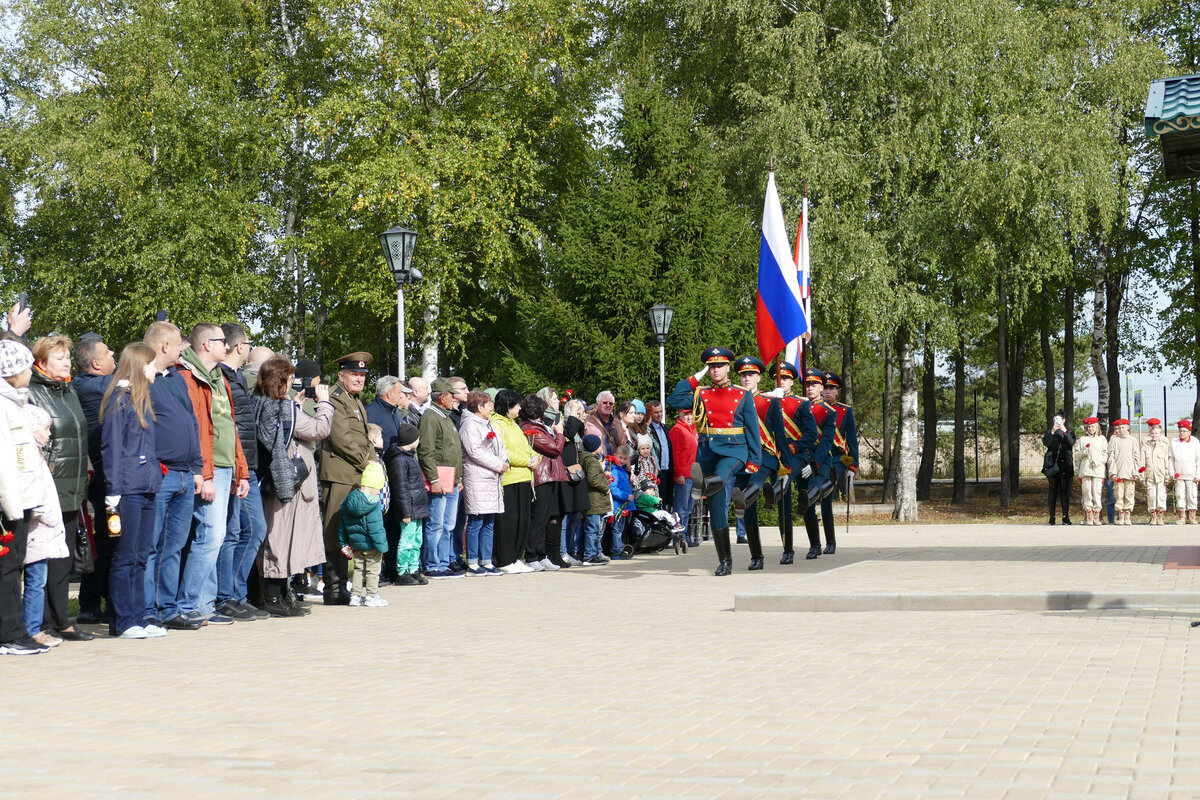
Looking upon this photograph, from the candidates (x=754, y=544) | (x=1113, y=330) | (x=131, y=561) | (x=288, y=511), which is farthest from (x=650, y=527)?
(x=1113, y=330)

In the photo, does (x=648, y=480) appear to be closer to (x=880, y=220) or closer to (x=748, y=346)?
(x=748, y=346)

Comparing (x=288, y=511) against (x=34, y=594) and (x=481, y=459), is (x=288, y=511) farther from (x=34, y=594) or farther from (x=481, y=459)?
→ (x=481, y=459)

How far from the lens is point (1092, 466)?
25938mm

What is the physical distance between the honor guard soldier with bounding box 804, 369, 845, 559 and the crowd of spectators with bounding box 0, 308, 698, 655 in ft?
11.1

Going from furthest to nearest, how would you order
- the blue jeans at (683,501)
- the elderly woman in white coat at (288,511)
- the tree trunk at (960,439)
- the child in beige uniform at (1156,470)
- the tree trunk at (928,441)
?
1. the tree trunk at (928,441)
2. the tree trunk at (960,439)
3. the child in beige uniform at (1156,470)
4. the blue jeans at (683,501)
5. the elderly woman in white coat at (288,511)

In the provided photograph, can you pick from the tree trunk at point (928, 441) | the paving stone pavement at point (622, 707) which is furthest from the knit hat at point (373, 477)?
the tree trunk at point (928, 441)

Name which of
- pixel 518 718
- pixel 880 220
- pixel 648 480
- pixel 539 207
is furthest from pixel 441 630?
pixel 539 207

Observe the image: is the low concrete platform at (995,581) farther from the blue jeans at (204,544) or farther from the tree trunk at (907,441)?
the tree trunk at (907,441)

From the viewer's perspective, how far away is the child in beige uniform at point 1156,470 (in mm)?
25766

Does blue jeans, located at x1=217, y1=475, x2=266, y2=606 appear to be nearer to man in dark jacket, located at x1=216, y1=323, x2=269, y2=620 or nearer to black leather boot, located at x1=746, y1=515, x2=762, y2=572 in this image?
man in dark jacket, located at x1=216, y1=323, x2=269, y2=620

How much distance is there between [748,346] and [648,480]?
8086 millimetres

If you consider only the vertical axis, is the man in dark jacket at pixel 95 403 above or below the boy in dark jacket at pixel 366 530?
above

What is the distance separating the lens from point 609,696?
7059 mm

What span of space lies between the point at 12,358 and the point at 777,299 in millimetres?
9487
